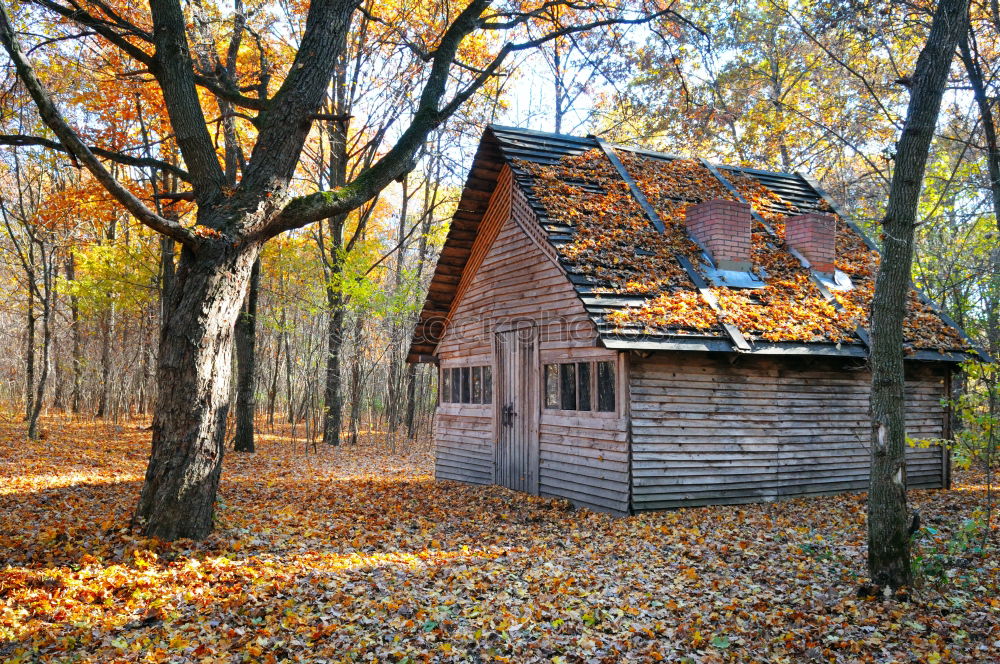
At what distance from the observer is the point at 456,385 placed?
14.4 m

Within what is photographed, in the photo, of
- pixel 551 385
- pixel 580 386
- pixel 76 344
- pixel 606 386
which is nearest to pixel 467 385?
pixel 551 385

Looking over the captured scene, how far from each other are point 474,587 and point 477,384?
7520mm

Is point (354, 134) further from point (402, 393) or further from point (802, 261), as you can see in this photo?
point (802, 261)

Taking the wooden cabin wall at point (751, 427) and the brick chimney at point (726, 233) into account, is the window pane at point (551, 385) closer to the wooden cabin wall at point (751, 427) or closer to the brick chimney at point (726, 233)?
the wooden cabin wall at point (751, 427)

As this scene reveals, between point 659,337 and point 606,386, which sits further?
point 606,386

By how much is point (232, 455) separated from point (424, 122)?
10684 millimetres

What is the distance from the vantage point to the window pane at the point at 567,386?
35.1 feet

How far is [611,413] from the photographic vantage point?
9.83 meters

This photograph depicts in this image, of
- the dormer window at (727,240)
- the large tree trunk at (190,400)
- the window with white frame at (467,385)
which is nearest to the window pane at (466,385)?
the window with white frame at (467,385)

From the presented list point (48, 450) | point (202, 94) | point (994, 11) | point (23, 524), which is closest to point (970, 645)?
point (23, 524)

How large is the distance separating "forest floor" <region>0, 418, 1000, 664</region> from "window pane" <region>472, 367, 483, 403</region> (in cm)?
389

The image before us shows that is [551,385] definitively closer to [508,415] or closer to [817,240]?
[508,415]

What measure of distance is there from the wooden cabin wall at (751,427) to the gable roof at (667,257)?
0.68m

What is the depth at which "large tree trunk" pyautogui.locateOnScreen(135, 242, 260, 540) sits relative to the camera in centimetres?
689
